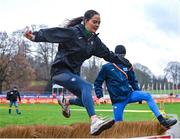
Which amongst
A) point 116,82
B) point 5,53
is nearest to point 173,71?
point 5,53

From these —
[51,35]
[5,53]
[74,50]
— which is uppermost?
[5,53]

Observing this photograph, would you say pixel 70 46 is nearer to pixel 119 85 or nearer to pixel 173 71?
pixel 119 85

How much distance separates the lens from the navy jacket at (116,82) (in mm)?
8078

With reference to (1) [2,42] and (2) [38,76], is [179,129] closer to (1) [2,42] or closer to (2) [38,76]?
(1) [2,42]

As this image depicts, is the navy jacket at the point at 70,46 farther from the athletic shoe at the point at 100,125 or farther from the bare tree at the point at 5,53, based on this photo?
the bare tree at the point at 5,53

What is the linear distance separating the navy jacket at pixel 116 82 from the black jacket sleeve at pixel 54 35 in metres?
2.65

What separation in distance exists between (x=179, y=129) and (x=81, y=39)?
1893 mm

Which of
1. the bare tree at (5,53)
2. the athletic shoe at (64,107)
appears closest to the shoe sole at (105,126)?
the athletic shoe at (64,107)

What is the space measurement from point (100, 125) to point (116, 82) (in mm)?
2972

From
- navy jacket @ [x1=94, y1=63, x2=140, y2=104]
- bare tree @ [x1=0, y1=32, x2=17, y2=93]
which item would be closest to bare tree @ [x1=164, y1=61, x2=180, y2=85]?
bare tree @ [x1=0, y1=32, x2=17, y2=93]

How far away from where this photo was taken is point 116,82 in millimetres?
8117

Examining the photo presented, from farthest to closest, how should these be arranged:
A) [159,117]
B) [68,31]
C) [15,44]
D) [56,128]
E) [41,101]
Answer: [15,44]
[41,101]
[159,117]
[68,31]
[56,128]

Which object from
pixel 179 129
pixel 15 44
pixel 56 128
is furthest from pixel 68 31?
pixel 15 44

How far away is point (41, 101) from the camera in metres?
52.1
